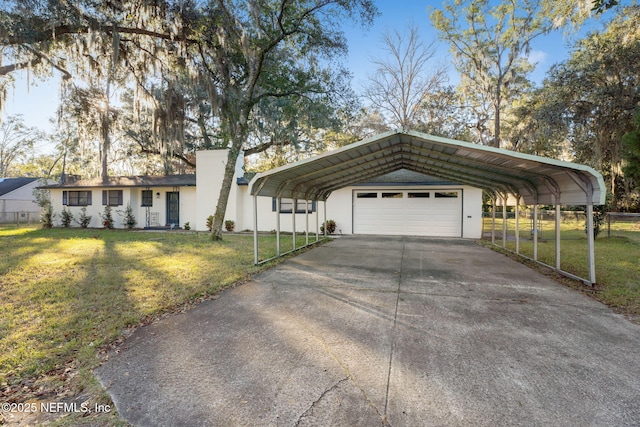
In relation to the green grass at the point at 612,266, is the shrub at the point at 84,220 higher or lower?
higher

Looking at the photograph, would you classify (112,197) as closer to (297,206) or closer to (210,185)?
(210,185)

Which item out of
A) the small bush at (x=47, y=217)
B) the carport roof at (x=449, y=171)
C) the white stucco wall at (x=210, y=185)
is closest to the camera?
the carport roof at (x=449, y=171)

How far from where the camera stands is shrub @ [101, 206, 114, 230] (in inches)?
610

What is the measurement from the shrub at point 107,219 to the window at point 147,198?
5.37ft

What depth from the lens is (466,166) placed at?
756 cm

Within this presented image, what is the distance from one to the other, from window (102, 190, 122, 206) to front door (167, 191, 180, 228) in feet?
8.31

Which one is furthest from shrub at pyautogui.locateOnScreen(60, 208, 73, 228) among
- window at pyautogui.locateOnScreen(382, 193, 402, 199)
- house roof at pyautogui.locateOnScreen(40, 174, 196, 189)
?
window at pyautogui.locateOnScreen(382, 193, 402, 199)

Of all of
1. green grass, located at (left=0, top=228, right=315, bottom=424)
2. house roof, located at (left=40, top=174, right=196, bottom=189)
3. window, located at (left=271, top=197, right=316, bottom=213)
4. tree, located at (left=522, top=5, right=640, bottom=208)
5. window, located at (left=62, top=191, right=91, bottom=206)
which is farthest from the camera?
window, located at (left=62, top=191, right=91, bottom=206)

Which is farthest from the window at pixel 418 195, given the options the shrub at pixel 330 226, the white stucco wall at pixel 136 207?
the white stucco wall at pixel 136 207

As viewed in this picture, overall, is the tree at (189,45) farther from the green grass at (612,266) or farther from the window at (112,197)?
the green grass at (612,266)

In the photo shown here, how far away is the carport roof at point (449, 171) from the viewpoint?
4996 mm

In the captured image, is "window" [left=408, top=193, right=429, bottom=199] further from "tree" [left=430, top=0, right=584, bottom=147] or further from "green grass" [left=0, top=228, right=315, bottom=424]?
"tree" [left=430, top=0, right=584, bottom=147]

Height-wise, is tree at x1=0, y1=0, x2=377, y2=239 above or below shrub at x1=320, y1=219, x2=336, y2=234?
above

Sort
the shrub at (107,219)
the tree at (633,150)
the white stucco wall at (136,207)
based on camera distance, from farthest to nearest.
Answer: the shrub at (107,219), the white stucco wall at (136,207), the tree at (633,150)
